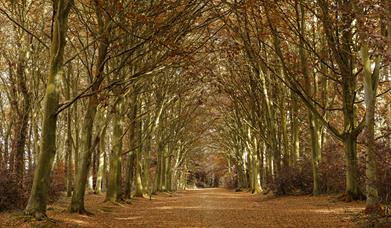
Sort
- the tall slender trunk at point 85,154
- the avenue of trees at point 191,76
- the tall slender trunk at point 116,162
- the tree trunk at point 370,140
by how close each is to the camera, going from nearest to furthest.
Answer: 1. the tree trunk at point 370,140
2. the avenue of trees at point 191,76
3. the tall slender trunk at point 85,154
4. the tall slender trunk at point 116,162

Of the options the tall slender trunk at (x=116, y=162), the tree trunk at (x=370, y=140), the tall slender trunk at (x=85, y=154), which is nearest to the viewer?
the tree trunk at (x=370, y=140)

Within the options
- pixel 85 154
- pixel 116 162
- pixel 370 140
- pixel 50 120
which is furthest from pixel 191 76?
pixel 370 140

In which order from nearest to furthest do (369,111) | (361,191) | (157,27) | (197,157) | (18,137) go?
(369,111), (157,27), (361,191), (18,137), (197,157)

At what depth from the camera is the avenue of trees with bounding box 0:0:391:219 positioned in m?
11.4

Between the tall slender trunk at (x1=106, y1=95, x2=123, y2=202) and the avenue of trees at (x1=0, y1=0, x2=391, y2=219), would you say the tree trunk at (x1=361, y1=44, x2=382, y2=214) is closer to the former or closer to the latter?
the avenue of trees at (x1=0, y1=0, x2=391, y2=219)

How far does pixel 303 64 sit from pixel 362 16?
914cm

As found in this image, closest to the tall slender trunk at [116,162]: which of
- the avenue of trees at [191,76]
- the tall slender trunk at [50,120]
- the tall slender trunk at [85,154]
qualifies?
the avenue of trees at [191,76]

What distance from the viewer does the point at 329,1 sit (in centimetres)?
1553

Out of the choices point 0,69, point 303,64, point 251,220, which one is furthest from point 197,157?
point 251,220

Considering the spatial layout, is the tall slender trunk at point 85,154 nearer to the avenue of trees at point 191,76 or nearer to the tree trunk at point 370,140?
the avenue of trees at point 191,76

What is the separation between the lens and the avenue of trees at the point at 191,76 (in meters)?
11.4

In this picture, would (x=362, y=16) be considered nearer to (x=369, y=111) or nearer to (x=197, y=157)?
(x=369, y=111)

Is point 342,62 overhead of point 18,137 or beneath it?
overhead

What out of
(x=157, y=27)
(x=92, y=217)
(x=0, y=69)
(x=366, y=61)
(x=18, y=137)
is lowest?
(x=92, y=217)
